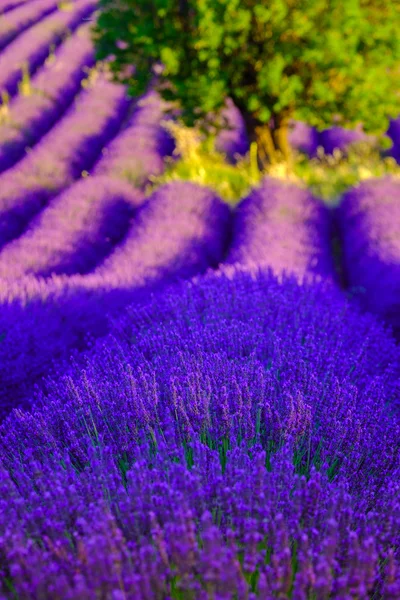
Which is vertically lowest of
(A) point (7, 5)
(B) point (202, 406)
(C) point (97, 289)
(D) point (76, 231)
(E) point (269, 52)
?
(D) point (76, 231)

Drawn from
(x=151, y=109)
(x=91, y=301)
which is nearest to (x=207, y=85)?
(x=91, y=301)

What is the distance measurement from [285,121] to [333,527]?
24.5ft

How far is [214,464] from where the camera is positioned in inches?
61.6

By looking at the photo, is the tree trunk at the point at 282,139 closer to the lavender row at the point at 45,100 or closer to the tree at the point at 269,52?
the tree at the point at 269,52

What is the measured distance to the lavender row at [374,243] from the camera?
432cm

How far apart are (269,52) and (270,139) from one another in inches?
60.0

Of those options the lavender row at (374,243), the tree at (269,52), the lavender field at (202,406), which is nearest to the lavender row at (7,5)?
the tree at (269,52)

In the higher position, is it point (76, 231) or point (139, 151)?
point (139, 151)

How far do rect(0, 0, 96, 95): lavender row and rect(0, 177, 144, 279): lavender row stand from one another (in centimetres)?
898

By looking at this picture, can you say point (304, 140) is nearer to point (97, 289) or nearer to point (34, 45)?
point (97, 289)

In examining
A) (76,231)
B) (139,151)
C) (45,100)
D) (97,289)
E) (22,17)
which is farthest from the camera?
(22,17)

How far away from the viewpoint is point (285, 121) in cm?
812

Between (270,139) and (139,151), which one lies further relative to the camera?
(139,151)

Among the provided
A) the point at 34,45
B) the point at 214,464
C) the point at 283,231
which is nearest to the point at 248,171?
the point at 283,231
